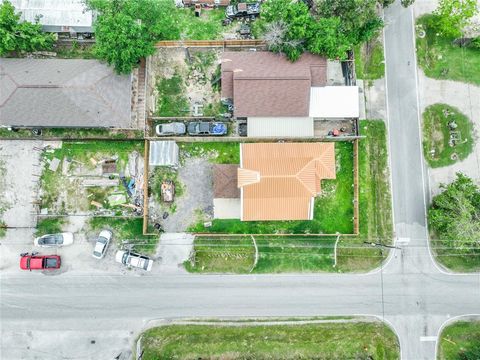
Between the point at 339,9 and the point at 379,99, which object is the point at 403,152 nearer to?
the point at 379,99

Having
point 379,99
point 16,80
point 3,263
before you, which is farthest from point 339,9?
point 3,263

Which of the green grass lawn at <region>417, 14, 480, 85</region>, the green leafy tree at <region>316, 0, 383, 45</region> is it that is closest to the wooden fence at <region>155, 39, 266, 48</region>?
the green leafy tree at <region>316, 0, 383, 45</region>

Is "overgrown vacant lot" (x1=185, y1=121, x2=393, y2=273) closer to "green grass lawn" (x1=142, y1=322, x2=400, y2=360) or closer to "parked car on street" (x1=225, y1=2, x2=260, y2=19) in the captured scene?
"green grass lawn" (x1=142, y1=322, x2=400, y2=360)

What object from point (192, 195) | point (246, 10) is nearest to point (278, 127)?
point (192, 195)

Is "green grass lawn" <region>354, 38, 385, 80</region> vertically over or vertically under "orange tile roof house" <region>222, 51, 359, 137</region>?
over

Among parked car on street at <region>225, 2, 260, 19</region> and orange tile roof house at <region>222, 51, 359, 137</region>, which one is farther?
parked car on street at <region>225, 2, 260, 19</region>

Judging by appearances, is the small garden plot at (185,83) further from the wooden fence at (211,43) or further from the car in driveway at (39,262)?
the car in driveway at (39,262)

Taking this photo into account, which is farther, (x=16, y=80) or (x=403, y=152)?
(x=403, y=152)
